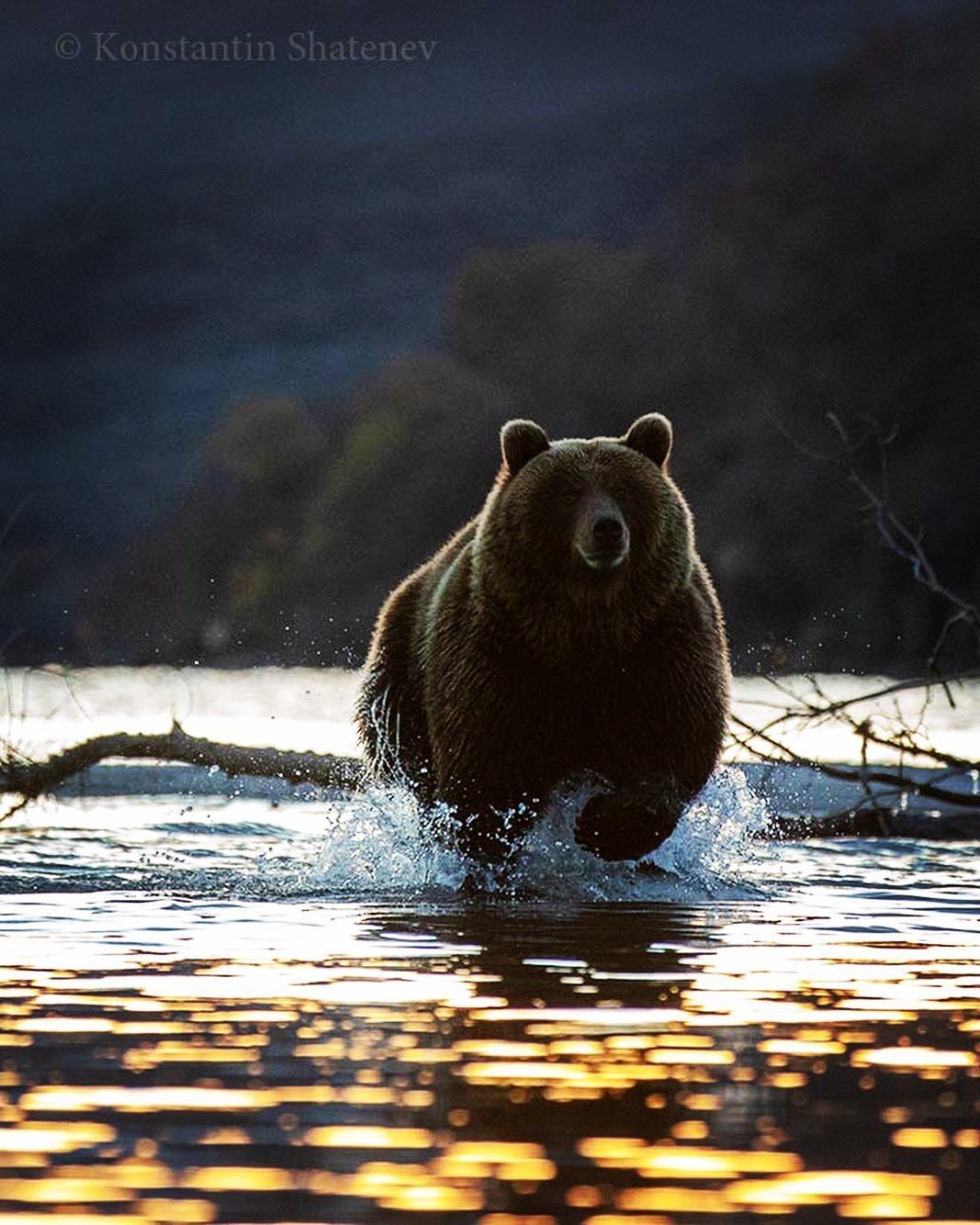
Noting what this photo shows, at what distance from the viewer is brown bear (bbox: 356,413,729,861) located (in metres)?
9.27

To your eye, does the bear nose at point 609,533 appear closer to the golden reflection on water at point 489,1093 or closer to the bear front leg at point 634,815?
the bear front leg at point 634,815

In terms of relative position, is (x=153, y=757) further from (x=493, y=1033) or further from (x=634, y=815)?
(x=493, y=1033)

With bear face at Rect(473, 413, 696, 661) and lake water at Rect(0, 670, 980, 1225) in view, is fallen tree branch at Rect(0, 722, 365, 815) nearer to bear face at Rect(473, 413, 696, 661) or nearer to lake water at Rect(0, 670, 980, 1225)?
lake water at Rect(0, 670, 980, 1225)

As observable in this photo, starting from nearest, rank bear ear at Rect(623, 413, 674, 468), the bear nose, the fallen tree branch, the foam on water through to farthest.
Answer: the bear nose, the foam on water, bear ear at Rect(623, 413, 674, 468), the fallen tree branch

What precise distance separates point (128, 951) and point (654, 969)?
1.51 meters

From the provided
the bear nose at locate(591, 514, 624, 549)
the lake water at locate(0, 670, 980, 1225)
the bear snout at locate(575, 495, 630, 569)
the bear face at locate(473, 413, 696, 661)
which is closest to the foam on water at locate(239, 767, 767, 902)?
the lake water at locate(0, 670, 980, 1225)

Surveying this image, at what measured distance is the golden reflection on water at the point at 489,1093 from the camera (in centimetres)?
459

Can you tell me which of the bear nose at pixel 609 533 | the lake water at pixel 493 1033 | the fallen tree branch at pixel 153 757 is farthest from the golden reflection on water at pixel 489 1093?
the fallen tree branch at pixel 153 757

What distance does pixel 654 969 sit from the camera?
741 centimetres

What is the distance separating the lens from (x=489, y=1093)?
18.0 ft

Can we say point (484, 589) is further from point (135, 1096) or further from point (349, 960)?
point (135, 1096)

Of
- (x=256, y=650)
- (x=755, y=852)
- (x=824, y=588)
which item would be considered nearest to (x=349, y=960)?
(x=755, y=852)

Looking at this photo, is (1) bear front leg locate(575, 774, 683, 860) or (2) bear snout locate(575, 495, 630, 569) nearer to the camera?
(2) bear snout locate(575, 495, 630, 569)

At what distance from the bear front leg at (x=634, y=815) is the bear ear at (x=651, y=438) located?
45.7 inches
